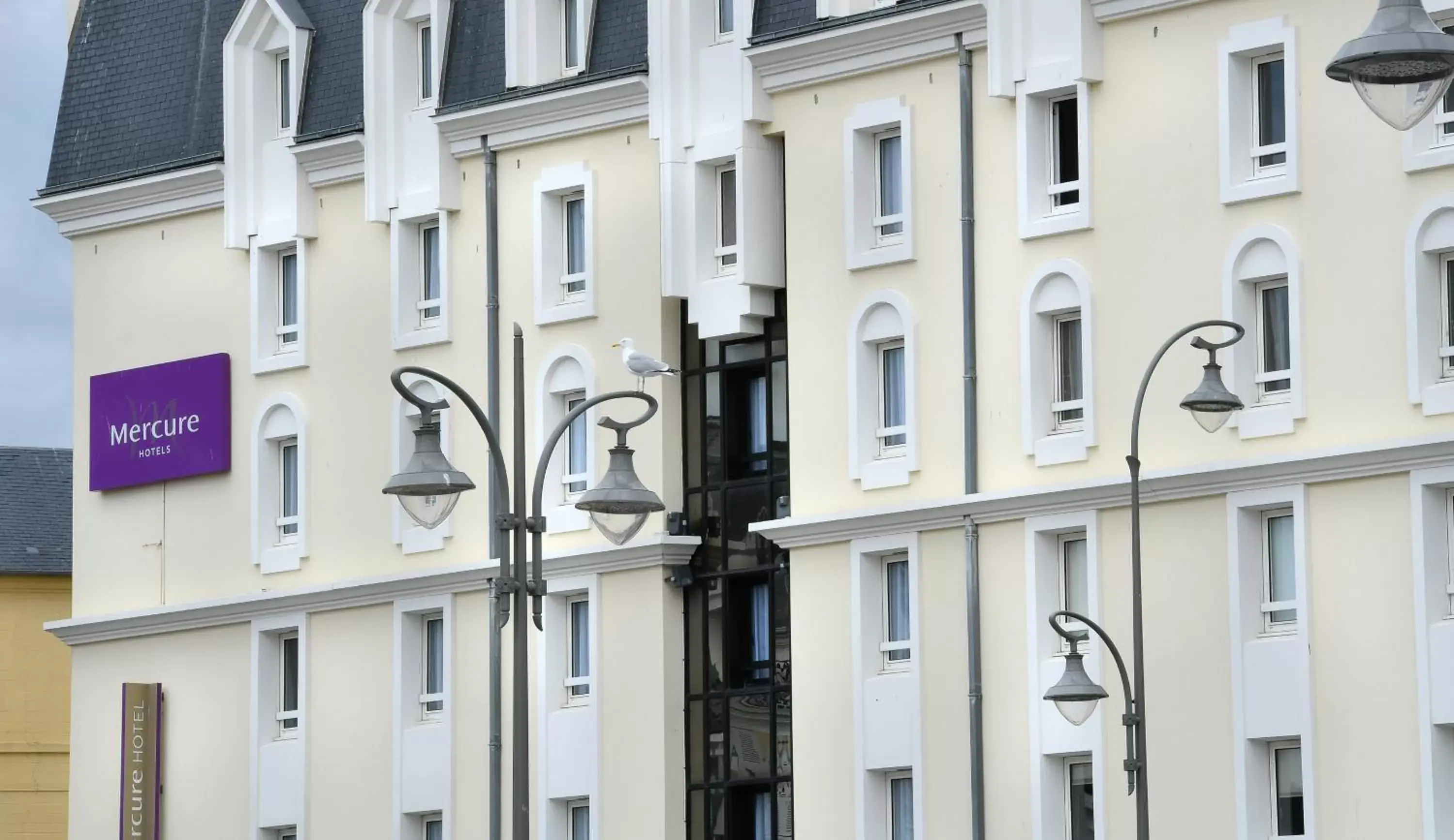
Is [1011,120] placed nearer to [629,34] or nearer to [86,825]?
[629,34]

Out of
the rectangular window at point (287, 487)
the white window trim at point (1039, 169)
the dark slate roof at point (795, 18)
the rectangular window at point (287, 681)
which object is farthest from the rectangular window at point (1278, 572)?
the rectangular window at point (287, 487)

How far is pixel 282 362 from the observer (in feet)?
164

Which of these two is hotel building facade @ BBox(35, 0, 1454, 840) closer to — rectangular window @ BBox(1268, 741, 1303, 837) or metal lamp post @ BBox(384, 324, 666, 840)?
rectangular window @ BBox(1268, 741, 1303, 837)

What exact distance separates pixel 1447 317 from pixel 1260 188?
9.50 feet

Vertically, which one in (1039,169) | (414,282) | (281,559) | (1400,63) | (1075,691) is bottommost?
(1075,691)

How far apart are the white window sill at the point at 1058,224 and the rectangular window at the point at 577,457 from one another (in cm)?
847

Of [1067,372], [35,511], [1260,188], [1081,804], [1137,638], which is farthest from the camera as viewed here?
[35,511]

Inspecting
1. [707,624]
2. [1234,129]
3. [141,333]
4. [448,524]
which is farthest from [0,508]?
[1234,129]

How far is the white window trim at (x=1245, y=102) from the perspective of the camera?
3766cm

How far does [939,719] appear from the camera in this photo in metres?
40.6

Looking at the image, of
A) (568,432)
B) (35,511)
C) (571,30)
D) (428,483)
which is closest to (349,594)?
(568,432)

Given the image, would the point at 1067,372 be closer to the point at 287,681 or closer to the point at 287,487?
the point at 287,487

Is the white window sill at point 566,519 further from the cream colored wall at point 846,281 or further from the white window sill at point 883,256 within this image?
the white window sill at point 883,256

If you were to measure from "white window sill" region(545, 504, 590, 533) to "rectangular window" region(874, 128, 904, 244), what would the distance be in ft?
21.0
